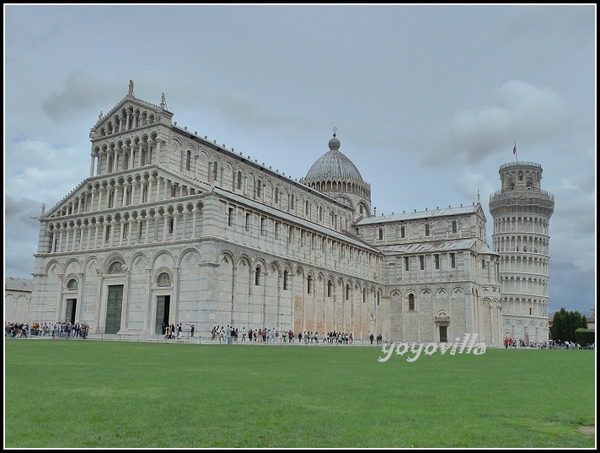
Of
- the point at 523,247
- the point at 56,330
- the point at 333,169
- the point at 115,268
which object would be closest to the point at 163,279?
the point at 115,268

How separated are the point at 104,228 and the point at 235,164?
15.6m

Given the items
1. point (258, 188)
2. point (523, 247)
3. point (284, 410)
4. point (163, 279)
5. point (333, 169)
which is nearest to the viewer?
point (284, 410)

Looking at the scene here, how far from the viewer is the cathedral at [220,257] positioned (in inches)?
1925

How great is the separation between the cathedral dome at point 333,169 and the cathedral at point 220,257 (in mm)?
7949

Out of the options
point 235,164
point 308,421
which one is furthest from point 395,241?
point 308,421

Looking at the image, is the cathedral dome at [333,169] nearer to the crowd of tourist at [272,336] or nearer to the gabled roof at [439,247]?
the gabled roof at [439,247]

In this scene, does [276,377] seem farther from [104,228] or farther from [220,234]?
[104,228]

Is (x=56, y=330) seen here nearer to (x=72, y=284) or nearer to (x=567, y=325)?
(x=72, y=284)

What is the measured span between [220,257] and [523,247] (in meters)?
74.8

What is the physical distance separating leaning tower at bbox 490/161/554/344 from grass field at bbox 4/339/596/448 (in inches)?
3588

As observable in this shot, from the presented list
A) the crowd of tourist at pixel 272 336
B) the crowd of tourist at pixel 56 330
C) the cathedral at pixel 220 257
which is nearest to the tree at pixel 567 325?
the cathedral at pixel 220 257

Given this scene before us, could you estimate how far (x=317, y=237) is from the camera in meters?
62.3

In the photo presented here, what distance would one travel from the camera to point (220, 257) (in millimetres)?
47781

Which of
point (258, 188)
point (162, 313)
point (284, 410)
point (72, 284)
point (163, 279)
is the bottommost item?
point (284, 410)
